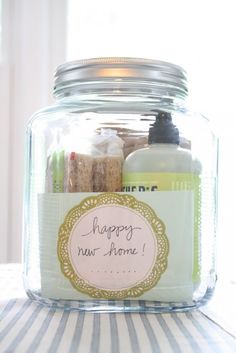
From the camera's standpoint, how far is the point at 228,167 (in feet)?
→ 4.29

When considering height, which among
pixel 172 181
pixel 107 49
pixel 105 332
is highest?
pixel 107 49

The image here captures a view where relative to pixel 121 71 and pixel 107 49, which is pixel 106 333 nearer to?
pixel 121 71

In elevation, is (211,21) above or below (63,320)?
above

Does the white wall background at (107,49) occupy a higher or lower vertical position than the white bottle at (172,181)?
higher

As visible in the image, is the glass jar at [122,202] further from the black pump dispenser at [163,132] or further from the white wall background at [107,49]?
the white wall background at [107,49]

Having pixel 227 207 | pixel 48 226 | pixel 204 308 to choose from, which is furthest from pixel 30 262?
pixel 227 207

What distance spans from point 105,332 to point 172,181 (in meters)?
0.14

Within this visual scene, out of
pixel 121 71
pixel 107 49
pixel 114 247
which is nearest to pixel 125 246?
pixel 114 247

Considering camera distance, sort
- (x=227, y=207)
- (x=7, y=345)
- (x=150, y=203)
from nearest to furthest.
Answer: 1. (x=7, y=345)
2. (x=150, y=203)
3. (x=227, y=207)

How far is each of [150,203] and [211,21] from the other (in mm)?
974

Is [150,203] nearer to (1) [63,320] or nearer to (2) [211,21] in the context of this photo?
(1) [63,320]

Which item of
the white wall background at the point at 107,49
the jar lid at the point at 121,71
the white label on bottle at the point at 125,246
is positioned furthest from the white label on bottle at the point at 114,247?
the white wall background at the point at 107,49

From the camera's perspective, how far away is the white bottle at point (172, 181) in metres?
0.46

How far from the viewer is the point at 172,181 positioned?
1.54ft
